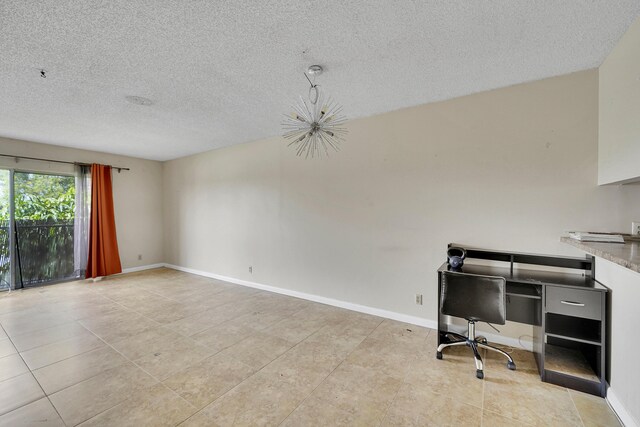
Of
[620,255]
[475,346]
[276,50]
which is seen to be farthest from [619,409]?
[276,50]

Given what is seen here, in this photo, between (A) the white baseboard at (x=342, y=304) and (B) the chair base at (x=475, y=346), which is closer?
(B) the chair base at (x=475, y=346)

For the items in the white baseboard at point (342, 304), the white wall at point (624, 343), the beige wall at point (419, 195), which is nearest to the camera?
the white wall at point (624, 343)

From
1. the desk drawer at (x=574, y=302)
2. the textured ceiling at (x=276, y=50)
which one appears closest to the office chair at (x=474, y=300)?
the desk drawer at (x=574, y=302)

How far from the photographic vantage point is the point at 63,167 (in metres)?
5.07

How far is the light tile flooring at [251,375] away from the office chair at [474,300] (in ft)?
0.51

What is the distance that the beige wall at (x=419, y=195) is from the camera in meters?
2.47

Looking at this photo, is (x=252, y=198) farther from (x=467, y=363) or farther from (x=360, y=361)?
(x=467, y=363)

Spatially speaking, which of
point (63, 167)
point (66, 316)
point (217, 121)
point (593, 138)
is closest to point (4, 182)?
point (63, 167)

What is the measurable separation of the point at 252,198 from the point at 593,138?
4.37 meters

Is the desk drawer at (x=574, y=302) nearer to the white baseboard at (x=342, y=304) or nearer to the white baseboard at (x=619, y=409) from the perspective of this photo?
the white baseboard at (x=619, y=409)

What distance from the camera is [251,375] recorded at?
2275mm

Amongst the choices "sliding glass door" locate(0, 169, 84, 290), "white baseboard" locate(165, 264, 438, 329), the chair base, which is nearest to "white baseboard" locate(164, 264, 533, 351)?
"white baseboard" locate(165, 264, 438, 329)

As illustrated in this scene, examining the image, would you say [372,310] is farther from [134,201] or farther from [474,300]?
[134,201]

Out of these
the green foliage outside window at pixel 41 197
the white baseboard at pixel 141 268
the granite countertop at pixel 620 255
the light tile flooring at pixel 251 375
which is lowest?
the light tile flooring at pixel 251 375
